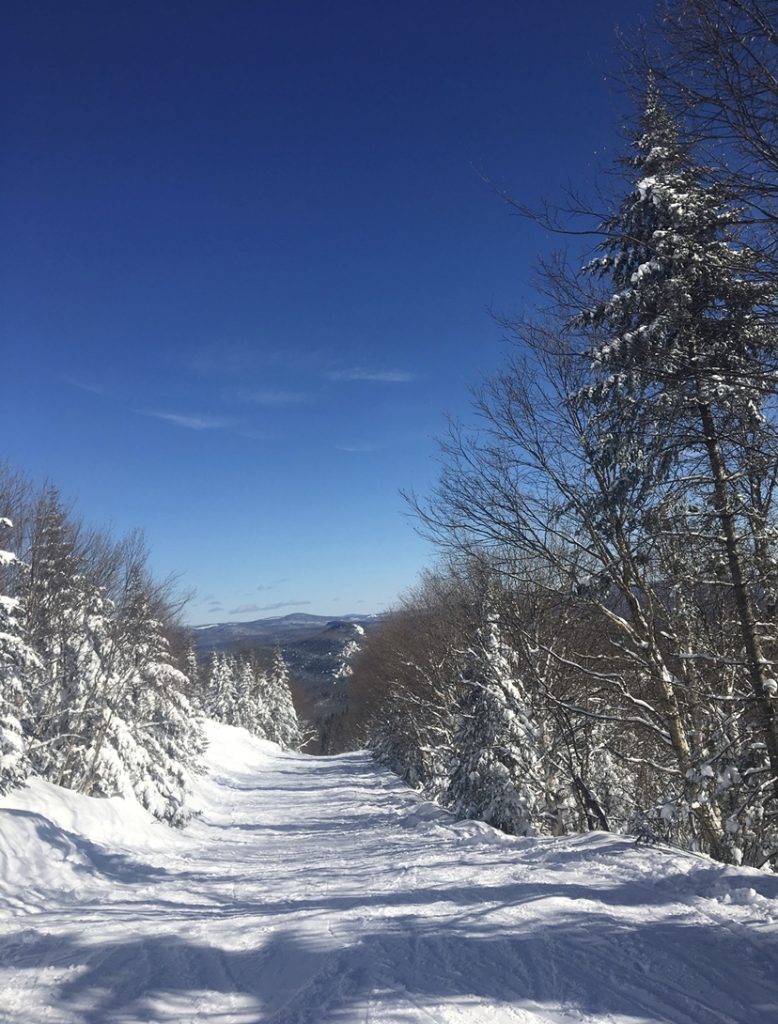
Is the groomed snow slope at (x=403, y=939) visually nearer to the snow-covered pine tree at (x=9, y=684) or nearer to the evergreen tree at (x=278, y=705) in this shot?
the snow-covered pine tree at (x=9, y=684)

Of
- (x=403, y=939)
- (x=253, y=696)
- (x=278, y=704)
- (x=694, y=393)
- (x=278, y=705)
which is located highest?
(x=694, y=393)

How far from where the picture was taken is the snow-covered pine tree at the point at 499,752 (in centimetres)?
1482

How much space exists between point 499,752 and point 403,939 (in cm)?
1134

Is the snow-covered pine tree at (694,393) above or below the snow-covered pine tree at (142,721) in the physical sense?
above

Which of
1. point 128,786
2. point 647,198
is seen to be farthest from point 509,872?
point 128,786

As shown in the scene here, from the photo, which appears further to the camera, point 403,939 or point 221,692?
point 221,692

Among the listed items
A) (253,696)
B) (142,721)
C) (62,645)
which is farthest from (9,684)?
(253,696)

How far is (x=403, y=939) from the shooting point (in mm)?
4781

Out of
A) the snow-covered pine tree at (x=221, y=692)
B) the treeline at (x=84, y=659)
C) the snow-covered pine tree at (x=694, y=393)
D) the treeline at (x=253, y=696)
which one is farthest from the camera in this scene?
the treeline at (x=253, y=696)

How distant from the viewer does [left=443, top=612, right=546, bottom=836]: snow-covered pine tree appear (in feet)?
48.6

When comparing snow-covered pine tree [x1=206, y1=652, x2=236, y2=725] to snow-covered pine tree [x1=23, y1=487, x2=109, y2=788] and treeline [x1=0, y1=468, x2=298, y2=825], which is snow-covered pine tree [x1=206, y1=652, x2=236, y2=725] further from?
snow-covered pine tree [x1=23, y1=487, x2=109, y2=788]

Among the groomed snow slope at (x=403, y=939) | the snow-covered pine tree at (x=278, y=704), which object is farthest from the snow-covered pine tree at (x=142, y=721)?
the snow-covered pine tree at (x=278, y=704)

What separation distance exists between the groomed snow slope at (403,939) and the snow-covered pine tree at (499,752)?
20.8 feet

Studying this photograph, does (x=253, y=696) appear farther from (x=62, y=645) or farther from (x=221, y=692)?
(x=62, y=645)
